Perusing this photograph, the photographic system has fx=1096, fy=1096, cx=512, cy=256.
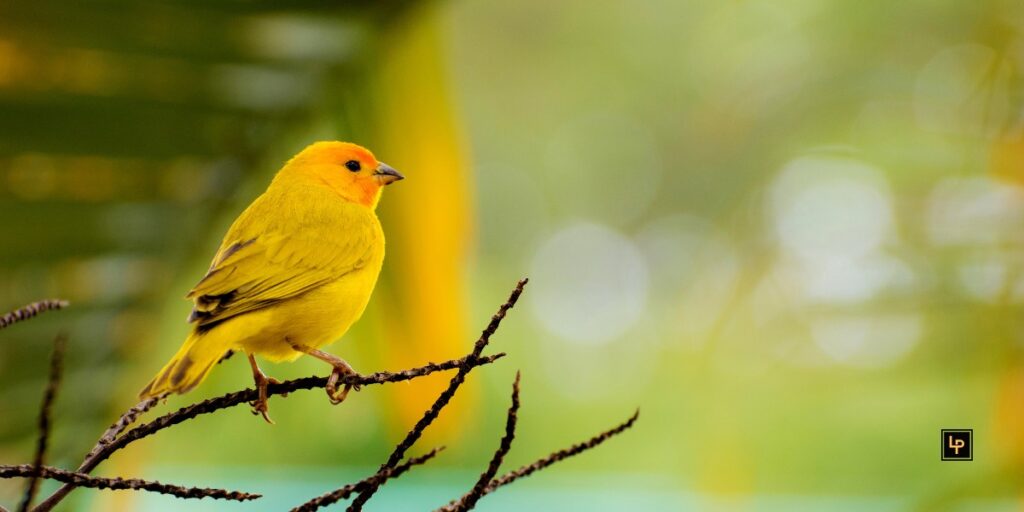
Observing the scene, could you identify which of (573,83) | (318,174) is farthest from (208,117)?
(573,83)

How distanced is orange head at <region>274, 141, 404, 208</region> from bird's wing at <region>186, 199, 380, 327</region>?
0.02 meters

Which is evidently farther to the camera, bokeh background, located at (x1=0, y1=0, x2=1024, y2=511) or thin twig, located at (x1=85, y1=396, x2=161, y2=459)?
bokeh background, located at (x1=0, y1=0, x2=1024, y2=511)

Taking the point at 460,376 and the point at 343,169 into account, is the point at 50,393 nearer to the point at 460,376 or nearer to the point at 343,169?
the point at 460,376

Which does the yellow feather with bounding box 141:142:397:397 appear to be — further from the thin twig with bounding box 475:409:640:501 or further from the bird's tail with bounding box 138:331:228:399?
the thin twig with bounding box 475:409:640:501

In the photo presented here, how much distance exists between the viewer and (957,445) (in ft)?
3.37

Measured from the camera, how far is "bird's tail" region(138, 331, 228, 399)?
435 mm

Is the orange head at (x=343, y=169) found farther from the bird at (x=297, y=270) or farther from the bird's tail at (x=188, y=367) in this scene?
the bird's tail at (x=188, y=367)

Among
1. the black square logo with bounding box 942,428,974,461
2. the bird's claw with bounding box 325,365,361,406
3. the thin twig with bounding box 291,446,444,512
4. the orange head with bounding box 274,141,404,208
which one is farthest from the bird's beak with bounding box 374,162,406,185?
the black square logo with bounding box 942,428,974,461

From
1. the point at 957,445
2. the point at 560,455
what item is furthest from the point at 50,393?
the point at 957,445

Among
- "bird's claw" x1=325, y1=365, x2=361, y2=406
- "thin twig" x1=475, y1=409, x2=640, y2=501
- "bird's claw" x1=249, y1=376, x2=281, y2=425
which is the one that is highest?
"bird's claw" x1=325, y1=365, x2=361, y2=406

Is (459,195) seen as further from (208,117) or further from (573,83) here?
(573,83)

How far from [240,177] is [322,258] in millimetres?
180

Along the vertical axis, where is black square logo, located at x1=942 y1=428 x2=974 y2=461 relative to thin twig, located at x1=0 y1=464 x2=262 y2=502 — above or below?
above

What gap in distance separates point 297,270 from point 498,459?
21cm
